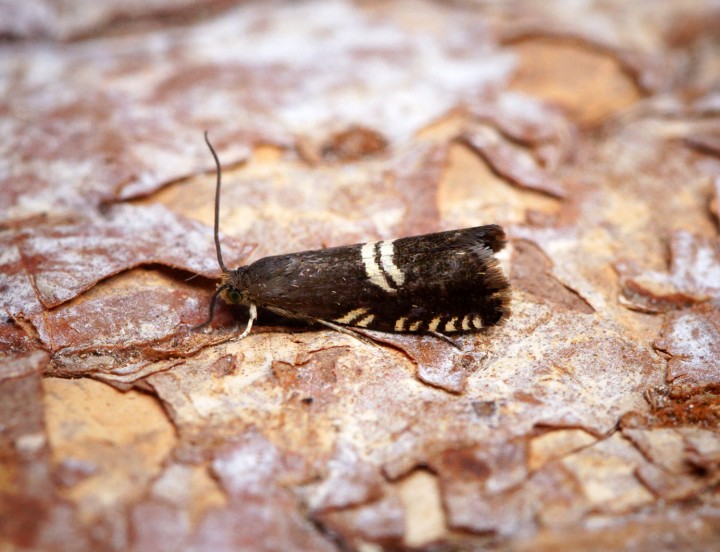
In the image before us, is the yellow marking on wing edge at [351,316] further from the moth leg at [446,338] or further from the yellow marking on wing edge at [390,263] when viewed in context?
the moth leg at [446,338]

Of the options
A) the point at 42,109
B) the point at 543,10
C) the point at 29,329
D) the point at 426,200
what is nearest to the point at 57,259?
the point at 29,329

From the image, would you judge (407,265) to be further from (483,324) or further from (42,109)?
(42,109)

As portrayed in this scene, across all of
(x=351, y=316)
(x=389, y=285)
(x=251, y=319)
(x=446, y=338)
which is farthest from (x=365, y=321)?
(x=251, y=319)

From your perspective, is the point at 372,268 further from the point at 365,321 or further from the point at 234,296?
the point at 234,296

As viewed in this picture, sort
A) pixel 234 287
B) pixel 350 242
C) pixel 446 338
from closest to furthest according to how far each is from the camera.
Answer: pixel 446 338
pixel 234 287
pixel 350 242

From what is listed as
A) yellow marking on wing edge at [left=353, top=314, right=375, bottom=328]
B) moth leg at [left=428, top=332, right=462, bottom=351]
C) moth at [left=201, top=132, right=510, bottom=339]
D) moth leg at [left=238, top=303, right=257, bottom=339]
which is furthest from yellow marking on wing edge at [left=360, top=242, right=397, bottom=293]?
moth leg at [left=238, top=303, right=257, bottom=339]

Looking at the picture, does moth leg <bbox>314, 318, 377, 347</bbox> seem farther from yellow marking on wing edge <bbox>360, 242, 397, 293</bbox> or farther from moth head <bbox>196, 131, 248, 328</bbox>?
moth head <bbox>196, 131, 248, 328</bbox>
